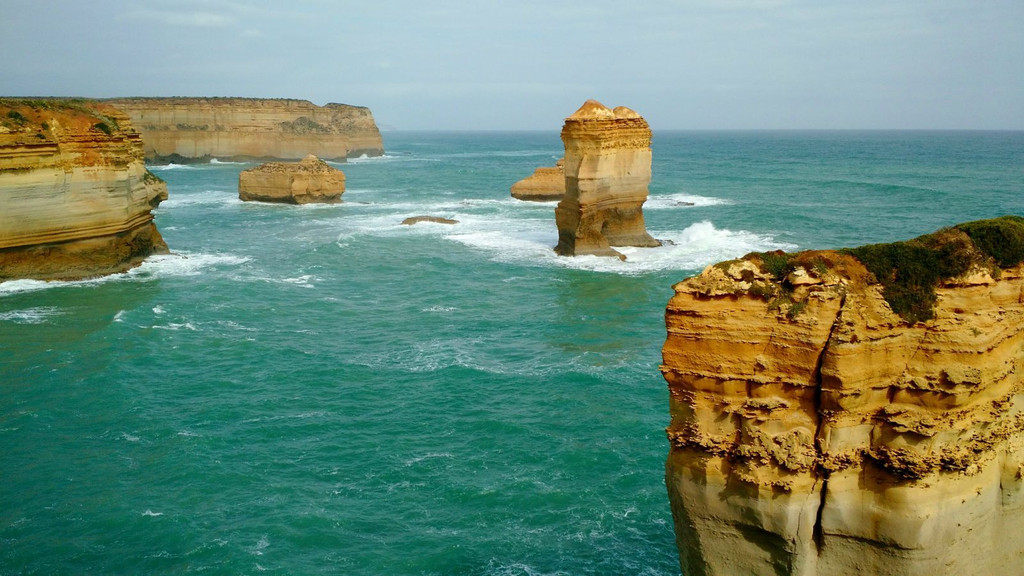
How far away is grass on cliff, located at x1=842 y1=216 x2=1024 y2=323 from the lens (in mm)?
8875

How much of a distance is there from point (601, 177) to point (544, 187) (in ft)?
87.8

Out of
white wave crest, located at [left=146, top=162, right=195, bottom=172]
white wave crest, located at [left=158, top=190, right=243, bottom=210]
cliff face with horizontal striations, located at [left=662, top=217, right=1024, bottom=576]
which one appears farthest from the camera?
white wave crest, located at [left=146, top=162, right=195, bottom=172]

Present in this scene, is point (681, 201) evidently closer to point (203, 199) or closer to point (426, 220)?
point (426, 220)

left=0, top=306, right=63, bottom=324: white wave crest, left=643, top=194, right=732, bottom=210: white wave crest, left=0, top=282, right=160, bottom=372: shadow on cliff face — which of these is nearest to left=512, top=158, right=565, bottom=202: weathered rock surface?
left=643, top=194, right=732, bottom=210: white wave crest

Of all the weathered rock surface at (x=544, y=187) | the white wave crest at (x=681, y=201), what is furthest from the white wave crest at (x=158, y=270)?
the white wave crest at (x=681, y=201)

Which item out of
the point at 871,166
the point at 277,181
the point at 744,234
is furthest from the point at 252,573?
the point at 871,166

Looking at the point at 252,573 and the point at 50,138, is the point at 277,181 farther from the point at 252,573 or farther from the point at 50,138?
the point at 252,573

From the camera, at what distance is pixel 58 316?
2795 centimetres

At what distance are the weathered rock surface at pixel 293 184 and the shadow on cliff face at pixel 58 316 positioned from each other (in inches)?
1152

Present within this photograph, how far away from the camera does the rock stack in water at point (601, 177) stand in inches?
1448

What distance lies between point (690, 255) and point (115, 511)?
97.7 feet

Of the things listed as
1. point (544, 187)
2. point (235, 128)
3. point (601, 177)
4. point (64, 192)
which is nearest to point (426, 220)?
point (544, 187)

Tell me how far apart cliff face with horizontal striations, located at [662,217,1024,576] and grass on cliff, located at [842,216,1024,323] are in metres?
0.02

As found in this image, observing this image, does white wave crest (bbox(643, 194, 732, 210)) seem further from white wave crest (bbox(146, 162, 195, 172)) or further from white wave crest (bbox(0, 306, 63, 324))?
white wave crest (bbox(146, 162, 195, 172))
